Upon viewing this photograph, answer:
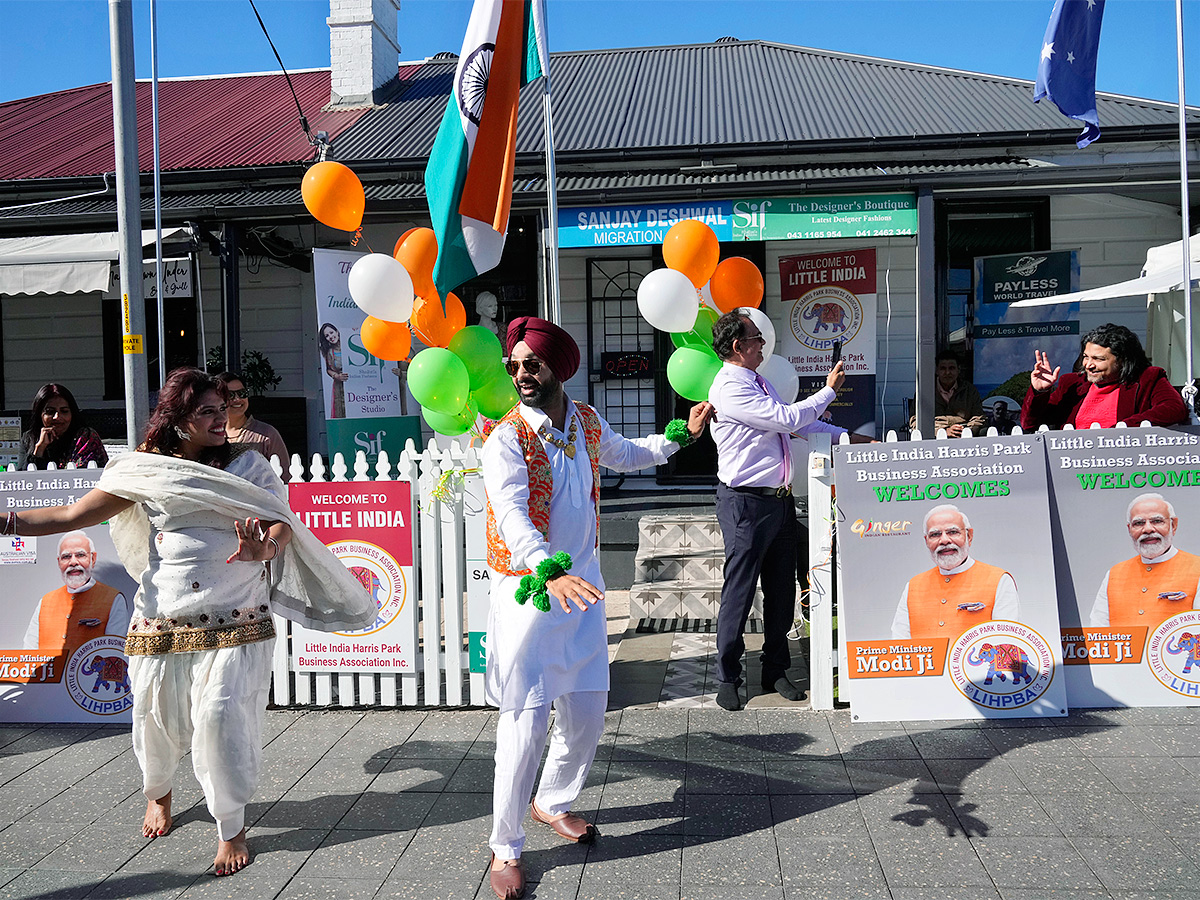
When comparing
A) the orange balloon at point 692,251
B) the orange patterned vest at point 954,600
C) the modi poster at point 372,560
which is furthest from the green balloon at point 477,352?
the orange patterned vest at point 954,600

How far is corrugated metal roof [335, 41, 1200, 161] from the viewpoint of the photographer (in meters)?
9.84

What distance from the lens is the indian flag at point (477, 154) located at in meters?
4.91

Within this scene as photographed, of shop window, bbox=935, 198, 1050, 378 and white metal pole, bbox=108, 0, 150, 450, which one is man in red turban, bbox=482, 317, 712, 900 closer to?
white metal pole, bbox=108, 0, 150, 450

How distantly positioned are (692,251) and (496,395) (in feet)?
4.26

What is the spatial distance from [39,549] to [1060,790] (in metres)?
4.92

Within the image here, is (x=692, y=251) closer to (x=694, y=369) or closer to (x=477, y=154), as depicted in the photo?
(x=694, y=369)

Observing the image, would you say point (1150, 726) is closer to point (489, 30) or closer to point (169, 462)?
point (169, 462)

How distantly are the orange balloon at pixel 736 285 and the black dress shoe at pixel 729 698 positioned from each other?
6.63 feet

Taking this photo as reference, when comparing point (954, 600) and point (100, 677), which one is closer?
point (954, 600)

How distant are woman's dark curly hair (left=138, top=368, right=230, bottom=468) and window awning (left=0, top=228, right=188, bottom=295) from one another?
603 centimetres

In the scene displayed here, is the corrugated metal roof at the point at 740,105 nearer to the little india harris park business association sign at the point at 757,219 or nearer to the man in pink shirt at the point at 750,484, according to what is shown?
the little india harris park business association sign at the point at 757,219

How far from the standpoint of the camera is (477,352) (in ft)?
15.3

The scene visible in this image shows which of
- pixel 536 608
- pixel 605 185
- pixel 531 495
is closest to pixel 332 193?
pixel 531 495

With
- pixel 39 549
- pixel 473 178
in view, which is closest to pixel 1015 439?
pixel 473 178
